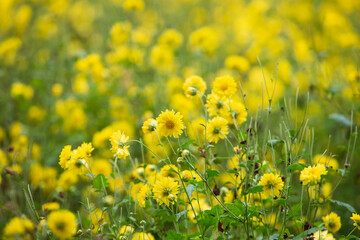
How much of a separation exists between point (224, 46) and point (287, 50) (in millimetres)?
706

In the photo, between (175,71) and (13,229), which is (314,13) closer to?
(175,71)

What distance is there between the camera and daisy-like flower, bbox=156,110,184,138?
117 cm

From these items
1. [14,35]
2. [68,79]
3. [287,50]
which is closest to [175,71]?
[68,79]

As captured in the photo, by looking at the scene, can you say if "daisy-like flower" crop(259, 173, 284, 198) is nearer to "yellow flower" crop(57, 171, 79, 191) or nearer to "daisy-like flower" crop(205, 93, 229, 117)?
"daisy-like flower" crop(205, 93, 229, 117)

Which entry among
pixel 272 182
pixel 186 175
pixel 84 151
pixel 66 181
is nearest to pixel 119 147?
pixel 84 151

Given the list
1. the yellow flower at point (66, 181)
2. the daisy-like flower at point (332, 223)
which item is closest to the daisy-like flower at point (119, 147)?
the daisy-like flower at point (332, 223)

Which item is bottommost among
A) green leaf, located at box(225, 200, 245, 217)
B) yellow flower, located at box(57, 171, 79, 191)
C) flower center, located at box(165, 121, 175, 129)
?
yellow flower, located at box(57, 171, 79, 191)

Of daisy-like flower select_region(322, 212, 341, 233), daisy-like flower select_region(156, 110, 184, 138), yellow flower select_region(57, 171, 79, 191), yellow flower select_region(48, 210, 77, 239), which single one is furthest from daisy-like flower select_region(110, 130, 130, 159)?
yellow flower select_region(57, 171, 79, 191)

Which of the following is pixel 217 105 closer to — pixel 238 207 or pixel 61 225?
pixel 238 207

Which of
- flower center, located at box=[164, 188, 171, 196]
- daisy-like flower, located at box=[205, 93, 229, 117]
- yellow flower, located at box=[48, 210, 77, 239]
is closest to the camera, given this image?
yellow flower, located at box=[48, 210, 77, 239]

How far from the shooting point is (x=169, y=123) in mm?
1186

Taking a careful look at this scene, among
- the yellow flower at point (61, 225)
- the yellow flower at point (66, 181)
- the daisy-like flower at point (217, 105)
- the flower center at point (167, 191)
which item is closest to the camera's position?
the yellow flower at point (61, 225)

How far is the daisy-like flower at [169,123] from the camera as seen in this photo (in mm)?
1172

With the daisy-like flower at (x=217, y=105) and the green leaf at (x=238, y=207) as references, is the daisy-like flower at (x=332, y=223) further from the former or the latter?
the daisy-like flower at (x=217, y=105)
